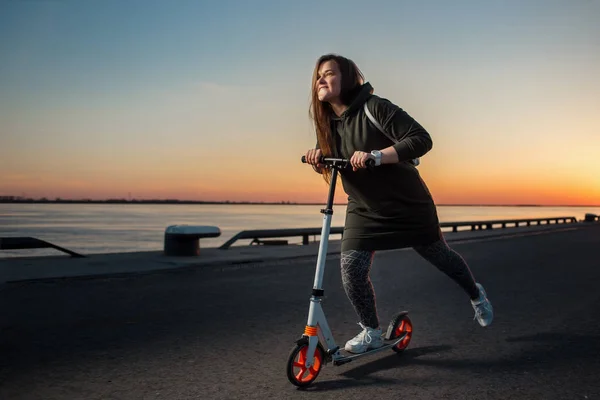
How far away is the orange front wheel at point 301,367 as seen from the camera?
12.3 ft

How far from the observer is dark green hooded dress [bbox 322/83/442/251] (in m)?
4.05

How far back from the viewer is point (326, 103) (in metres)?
4.31

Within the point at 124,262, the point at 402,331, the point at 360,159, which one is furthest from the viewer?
the point at 124,262

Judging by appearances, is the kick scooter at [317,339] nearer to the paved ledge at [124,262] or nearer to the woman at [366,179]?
the woman at [366,179]

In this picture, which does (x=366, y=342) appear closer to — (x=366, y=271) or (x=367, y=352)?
(x=367, y=352)

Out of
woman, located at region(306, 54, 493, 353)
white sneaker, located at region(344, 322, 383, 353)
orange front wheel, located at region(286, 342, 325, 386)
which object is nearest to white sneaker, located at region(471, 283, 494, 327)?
woman, located at region(306, 54, 493, 353)

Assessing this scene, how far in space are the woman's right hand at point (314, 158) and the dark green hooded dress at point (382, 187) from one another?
0.14m

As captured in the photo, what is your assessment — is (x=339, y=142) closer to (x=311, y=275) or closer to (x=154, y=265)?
(x=311, y=275)

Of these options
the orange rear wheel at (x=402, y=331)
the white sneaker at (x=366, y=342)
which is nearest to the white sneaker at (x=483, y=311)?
the orange rear wheel at (x=402, y=331)

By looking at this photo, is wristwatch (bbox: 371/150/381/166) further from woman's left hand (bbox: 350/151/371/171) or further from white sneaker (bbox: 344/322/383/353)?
white sneaker (bbox: 344/322/383/353)

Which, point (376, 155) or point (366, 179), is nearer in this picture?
point (376, 155)

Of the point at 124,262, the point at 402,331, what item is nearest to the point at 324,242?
the point at 402,331

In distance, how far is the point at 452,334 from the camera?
18.3 ft

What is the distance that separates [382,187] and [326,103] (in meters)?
0.67
